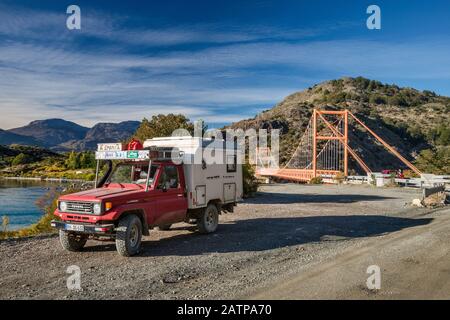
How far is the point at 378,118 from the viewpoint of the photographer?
112 metres

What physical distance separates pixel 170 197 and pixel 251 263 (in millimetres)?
3050

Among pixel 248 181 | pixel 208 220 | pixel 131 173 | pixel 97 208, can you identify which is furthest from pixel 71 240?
pixel 248 181

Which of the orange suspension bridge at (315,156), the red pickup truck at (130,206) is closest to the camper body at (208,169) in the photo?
the red pickup truck at (130,206)

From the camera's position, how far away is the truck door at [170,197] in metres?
10.6

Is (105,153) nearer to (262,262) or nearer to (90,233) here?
(90,233)

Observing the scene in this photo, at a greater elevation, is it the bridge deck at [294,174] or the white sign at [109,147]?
the white sign at [109,147]

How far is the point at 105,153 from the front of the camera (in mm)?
10836

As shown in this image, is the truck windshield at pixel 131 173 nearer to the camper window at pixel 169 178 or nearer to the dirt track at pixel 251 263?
the camper window at pixel 169 178

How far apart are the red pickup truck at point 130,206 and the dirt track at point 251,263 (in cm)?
49

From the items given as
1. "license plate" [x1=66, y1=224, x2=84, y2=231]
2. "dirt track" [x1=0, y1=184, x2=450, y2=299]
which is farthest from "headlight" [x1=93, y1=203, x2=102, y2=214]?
"dirt track" [x1=0, y1=184, x2=450, y2=299]

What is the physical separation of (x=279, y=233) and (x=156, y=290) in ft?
20.7

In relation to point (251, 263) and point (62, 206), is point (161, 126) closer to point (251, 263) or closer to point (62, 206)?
point (62, 206)

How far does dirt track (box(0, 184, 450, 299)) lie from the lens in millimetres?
6918
